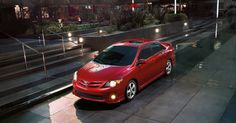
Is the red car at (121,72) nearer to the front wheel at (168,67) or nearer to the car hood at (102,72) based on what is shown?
the car hood at (102,72)

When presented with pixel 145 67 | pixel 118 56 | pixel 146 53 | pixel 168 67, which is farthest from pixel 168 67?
pixel 118 56

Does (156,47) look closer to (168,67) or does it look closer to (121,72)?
(168,67)

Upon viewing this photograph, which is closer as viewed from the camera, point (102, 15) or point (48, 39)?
point (48, 39)

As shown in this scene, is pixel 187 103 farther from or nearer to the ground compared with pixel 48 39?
nearer to the ground

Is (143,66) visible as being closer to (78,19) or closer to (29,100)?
(29,100)

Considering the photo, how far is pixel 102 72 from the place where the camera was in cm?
647

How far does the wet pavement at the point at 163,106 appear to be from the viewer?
18.5ft

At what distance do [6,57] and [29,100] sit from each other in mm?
3986

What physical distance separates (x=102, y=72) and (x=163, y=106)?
1.94m

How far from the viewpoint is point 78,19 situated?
22562 millimetres

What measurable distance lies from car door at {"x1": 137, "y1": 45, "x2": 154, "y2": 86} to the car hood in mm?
588

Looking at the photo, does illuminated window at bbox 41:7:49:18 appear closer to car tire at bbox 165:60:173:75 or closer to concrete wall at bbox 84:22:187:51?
concrete wall at bbox 84:22:187:51

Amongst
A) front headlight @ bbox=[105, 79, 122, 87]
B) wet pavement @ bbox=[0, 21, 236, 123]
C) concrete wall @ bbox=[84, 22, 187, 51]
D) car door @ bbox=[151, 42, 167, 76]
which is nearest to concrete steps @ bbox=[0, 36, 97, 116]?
concrete wall @ bbox=[84, 22, 187, 51]

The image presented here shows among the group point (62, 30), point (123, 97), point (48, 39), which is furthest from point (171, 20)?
point (123, 97)
